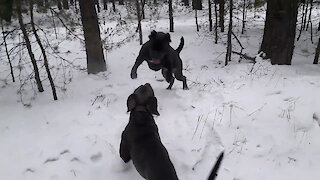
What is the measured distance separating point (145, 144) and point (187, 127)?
1567 millimetres

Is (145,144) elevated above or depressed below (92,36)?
Result: below

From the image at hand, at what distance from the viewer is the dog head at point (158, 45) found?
5500 mm

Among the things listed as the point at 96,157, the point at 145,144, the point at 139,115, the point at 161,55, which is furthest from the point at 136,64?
the point at 145,144

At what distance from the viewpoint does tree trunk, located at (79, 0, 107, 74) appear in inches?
Answer: 278

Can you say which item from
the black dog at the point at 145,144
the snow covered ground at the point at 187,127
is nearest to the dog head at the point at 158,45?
the snow covered ground at the point at 187,127

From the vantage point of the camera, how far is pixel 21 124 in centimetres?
507

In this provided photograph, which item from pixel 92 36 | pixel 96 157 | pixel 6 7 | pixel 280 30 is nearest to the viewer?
pixel 96 157

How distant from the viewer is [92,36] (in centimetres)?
729

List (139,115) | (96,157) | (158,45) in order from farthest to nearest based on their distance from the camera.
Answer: (158,45) → (96,157) → (139,115)

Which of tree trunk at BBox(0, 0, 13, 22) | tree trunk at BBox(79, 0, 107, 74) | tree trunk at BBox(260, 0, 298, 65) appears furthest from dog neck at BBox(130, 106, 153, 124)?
tree trunk at BBox(260, 0, 298, 65)

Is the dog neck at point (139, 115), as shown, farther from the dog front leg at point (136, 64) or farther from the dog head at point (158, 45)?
the dog front leg at point (136, 64)

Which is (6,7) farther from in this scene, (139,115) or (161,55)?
(139,115)

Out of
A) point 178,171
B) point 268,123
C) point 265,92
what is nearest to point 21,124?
point 178,171

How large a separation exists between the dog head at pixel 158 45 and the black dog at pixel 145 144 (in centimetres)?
161
